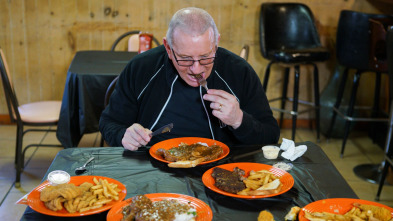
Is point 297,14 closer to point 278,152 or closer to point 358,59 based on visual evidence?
point 358,59

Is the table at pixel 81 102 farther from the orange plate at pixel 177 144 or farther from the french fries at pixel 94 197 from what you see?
the french fries at pixel 94 197

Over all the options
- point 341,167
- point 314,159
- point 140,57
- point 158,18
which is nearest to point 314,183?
point 314,159

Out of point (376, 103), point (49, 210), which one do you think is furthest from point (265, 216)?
point (376, 103)

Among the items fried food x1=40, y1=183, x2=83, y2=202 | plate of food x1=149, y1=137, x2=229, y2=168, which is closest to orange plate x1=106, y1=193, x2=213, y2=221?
fried food x1=40, y1=183, x2=83, y2=202

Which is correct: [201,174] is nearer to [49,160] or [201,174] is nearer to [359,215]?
[359,215]

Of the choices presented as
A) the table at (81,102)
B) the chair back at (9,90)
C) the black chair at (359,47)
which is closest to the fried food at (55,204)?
the table at (81,102)

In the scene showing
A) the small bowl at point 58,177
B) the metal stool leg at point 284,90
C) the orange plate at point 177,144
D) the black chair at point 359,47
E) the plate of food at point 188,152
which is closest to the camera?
the small bowl at point 58,177

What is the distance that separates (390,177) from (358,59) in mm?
948

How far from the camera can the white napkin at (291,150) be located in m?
1.70

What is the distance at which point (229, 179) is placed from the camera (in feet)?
4.75

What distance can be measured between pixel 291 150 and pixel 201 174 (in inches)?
14.5

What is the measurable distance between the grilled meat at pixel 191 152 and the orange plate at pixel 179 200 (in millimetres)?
284

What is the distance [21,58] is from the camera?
4277mm

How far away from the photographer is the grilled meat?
A: 1642 millimetres
